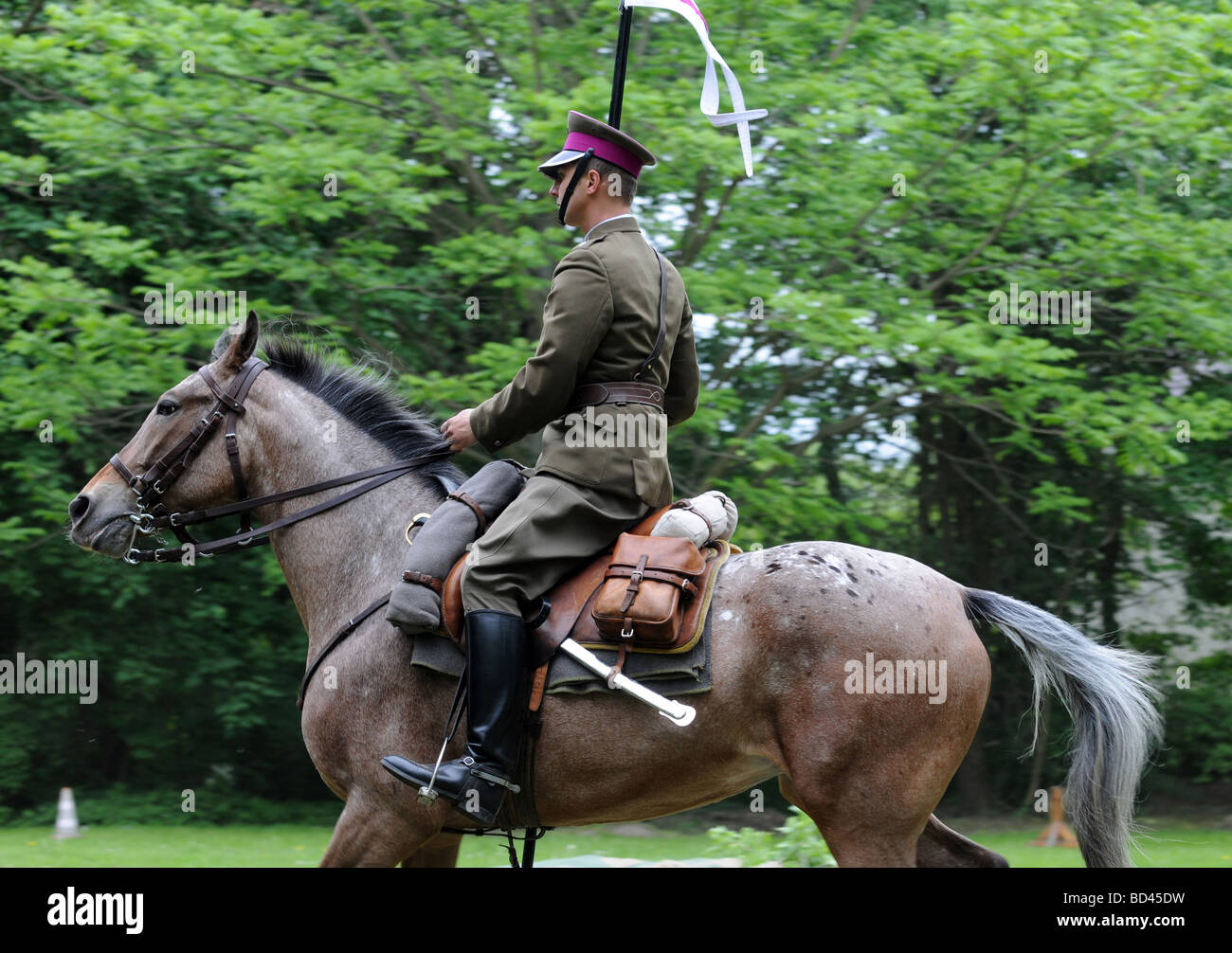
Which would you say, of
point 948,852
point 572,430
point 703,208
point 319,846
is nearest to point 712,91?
point 572,430

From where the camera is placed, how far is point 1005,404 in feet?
30.1

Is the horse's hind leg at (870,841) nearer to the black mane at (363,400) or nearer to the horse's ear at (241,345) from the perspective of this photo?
the black mane at (363,400)

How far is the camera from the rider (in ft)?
13.0

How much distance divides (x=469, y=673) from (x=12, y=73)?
30.5 ft

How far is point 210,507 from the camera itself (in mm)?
4605

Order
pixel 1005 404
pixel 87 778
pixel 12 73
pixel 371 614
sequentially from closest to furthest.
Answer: pixel 371 614
pixel 1005 404
pixel 12 73
pixel 87 778

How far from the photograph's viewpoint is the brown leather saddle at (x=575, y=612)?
397 cm

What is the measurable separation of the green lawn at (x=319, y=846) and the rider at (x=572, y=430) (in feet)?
17.7

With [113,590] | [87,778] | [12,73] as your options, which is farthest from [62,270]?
[87,778]

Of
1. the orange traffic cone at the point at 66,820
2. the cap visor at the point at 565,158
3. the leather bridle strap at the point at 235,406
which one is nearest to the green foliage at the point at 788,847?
the leather bridle strap at the point at 235,406

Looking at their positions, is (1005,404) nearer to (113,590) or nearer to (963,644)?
(963,644)

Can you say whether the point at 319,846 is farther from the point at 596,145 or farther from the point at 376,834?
the point at 596,145

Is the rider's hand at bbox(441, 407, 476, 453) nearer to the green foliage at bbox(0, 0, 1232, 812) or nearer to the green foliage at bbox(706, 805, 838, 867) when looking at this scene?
the green foliage at bbox(706, 805, 838, 867)

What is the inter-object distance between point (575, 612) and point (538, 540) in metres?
0.28
